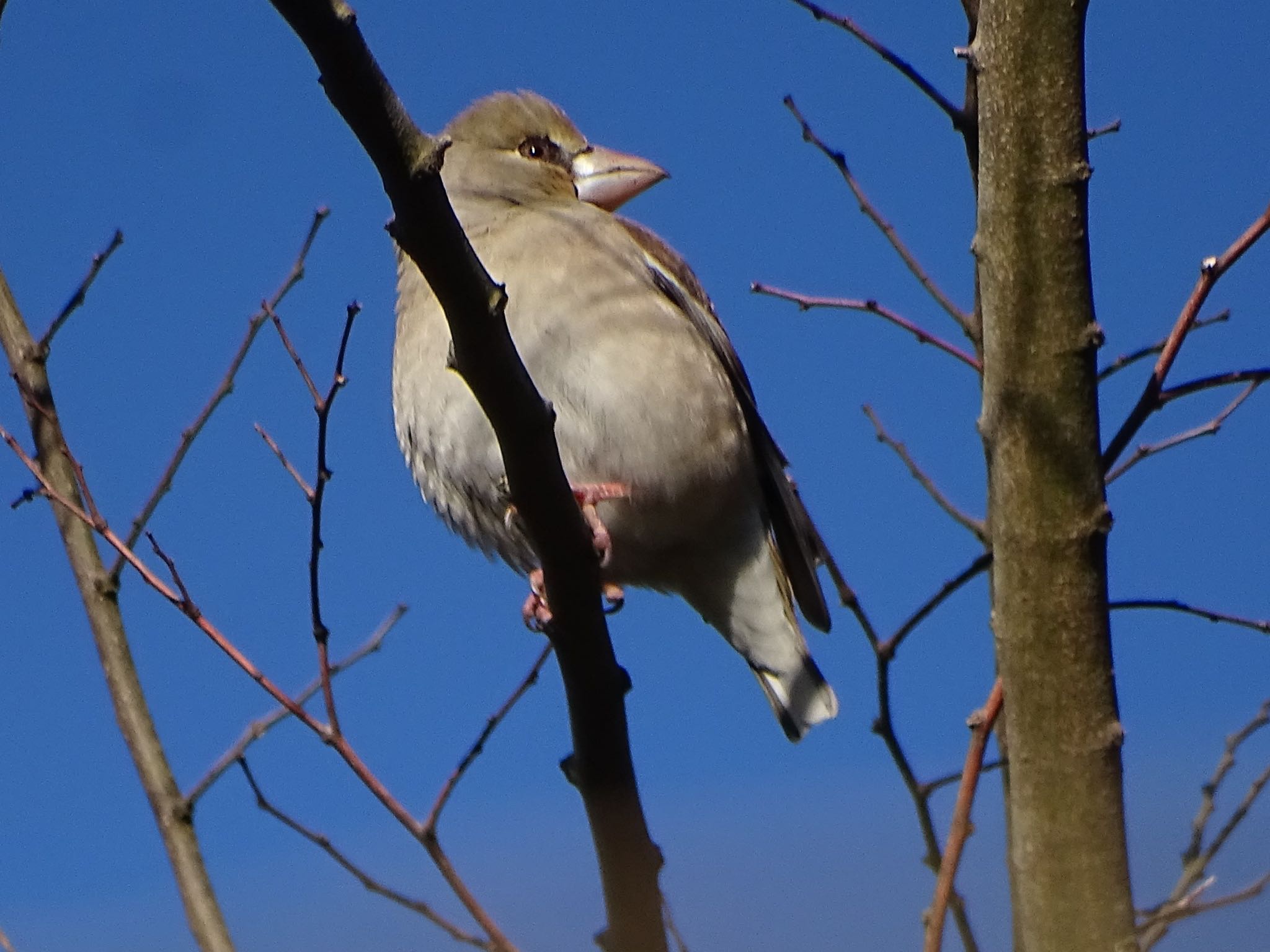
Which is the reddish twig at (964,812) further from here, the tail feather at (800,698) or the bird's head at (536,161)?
the bird's head at (536,161)

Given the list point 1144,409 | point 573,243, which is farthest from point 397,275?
point 1144,409

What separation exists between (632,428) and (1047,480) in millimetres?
1812

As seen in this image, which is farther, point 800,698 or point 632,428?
point 800,698

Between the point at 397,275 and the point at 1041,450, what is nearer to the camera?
the point at 1041,450

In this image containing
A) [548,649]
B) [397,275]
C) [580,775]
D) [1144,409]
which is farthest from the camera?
[397,275]

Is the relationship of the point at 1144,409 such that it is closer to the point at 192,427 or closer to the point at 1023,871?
the point at 1023,871

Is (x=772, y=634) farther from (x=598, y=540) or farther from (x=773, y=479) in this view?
(x=598, y=540)

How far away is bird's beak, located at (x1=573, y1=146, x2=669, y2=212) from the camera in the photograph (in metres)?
4.81

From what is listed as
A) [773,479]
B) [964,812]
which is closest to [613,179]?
[773,479]

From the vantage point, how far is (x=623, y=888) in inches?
95.9

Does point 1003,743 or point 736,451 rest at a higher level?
point 736,451

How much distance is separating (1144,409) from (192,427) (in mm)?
2357

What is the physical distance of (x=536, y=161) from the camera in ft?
15.8

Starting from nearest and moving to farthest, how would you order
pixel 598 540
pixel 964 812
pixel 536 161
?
pixel 964 812
pixel 598 540
pixel 536 161
